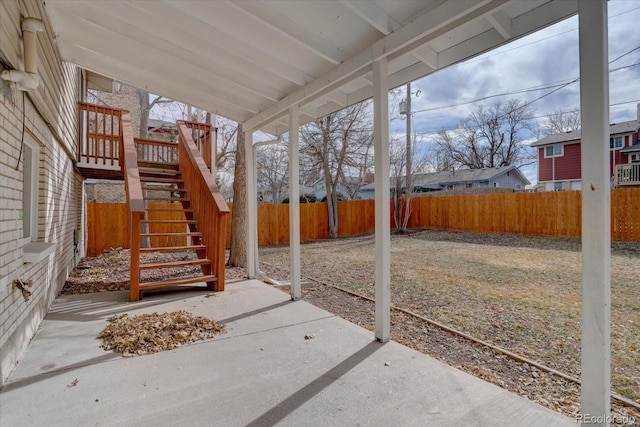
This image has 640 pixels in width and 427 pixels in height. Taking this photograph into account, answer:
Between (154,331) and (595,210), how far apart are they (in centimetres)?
352

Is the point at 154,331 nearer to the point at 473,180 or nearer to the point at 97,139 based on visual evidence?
the point at 97,139

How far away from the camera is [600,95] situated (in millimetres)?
1661

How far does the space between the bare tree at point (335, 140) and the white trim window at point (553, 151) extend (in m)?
12.0

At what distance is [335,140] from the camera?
551 inches

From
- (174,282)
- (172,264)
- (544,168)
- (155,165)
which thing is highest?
(544,168)

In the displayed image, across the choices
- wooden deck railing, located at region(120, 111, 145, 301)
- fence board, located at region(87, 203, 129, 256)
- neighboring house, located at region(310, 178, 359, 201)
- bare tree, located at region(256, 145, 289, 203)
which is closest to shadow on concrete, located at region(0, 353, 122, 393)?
wooden deck railing, located at region(120, 111, 145, 301)

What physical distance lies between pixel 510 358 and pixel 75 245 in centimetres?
768

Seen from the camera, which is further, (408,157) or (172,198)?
(408,157)

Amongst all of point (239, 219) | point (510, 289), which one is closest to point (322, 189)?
point (239, 219)

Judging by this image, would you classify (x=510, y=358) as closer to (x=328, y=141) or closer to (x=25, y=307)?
(x=25, y=307)

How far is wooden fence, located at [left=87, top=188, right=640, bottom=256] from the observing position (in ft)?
31.0

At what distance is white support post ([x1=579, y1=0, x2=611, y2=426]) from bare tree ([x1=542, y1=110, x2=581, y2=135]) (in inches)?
854

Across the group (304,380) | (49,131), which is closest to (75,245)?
(49,131)

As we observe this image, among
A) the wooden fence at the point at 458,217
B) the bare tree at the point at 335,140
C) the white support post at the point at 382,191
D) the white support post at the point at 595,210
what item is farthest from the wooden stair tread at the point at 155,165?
the bare tree at the point at 335,140
